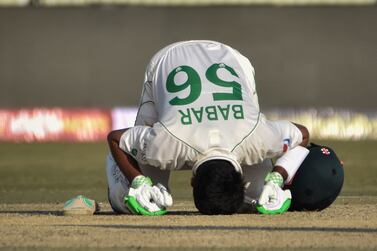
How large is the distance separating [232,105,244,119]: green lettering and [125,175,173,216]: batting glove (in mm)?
838

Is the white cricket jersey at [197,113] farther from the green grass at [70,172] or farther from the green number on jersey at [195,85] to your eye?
the green grass at [70,172]

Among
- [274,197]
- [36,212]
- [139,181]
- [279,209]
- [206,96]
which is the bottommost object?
[36,212]

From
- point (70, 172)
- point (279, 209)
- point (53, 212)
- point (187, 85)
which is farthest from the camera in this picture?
point (70, 172)

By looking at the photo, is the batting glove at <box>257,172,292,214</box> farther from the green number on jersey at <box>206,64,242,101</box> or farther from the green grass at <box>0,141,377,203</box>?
the green grass at <box>0,141,377,203</box>

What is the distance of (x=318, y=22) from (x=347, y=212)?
20027mm

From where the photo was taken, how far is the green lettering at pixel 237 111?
34.8 ft

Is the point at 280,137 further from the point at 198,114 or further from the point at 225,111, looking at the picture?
the point at 198,114

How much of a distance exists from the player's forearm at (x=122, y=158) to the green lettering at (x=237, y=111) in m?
0.92

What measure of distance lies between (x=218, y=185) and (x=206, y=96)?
947 millimetres

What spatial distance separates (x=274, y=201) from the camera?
11031 millimetres

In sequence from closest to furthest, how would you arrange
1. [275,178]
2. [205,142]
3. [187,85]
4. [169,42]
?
[205,142] → [187,85] → [275,178] → [169,42]

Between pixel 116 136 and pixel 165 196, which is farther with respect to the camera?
pixel 116 136

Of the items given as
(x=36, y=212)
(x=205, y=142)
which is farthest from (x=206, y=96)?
(x=36, y=212)

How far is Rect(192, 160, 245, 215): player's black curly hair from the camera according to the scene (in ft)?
33.1
